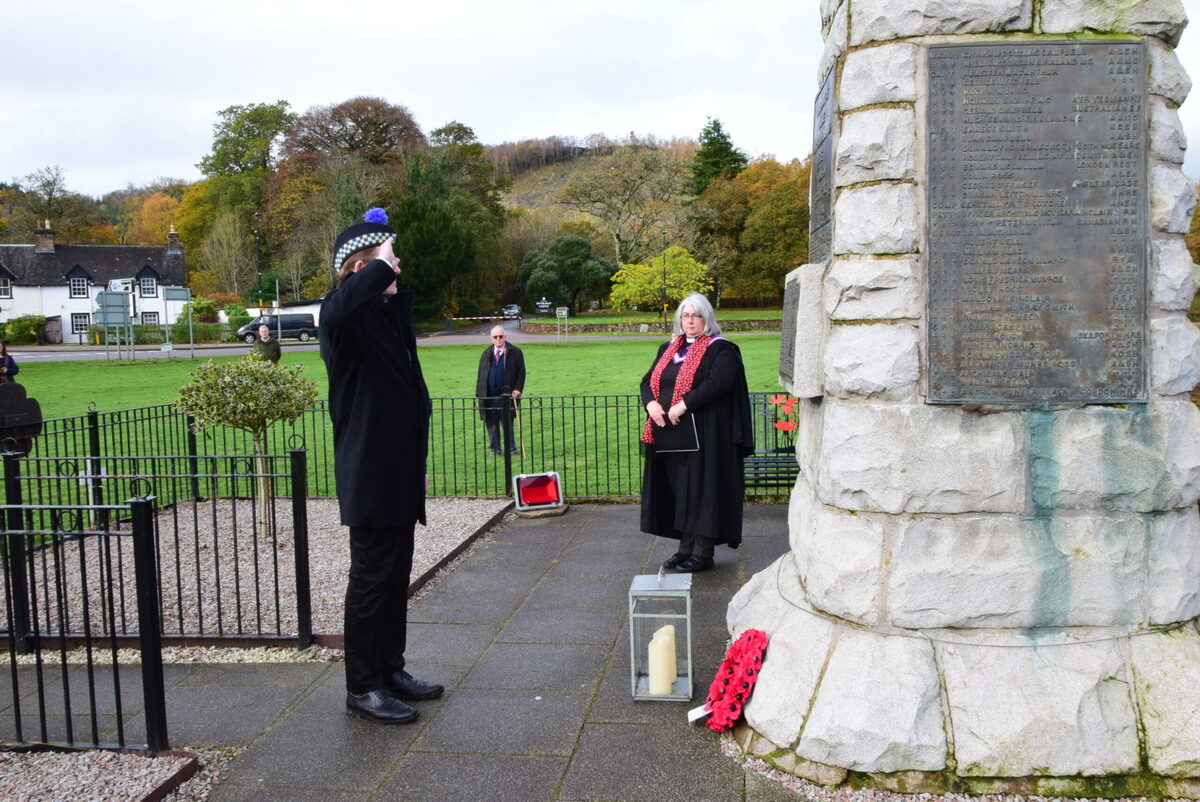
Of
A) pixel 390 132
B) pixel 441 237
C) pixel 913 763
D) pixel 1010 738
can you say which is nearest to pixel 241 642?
pixel 913 763

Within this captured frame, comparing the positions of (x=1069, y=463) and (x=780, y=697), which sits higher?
(x=1069, y=463)

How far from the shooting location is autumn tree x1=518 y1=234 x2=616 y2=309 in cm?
5697

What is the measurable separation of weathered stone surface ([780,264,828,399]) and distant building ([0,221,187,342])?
193ft

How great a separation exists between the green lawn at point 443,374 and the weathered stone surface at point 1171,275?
14.2 m

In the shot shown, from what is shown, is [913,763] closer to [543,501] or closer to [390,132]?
[543,501]

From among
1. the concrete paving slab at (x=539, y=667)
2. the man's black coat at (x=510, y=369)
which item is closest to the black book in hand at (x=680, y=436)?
the concrete paving slab at (x=539, y=667)

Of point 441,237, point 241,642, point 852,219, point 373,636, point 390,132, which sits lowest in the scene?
point 241,642

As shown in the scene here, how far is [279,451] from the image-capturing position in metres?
13.2

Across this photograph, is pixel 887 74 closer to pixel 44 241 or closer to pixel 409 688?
pixel 409 688

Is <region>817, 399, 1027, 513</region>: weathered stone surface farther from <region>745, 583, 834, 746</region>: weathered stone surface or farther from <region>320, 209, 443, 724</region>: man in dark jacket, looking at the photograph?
<region>320, 209, 443, 724</region>: man in dark jacket

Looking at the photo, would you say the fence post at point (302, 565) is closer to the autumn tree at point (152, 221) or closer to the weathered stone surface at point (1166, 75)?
the weathered stone surface at point (1166, 75)

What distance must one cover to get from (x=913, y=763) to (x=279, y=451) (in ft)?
37.4

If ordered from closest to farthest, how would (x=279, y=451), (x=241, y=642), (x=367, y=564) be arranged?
(x=367, y=564)
(x=241, y=642)
(x=279, y=451)

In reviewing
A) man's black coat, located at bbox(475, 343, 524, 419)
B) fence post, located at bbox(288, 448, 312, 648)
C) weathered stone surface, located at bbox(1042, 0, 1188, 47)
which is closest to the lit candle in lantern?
fence post, located at bbox(288, 448, 312, 648)
